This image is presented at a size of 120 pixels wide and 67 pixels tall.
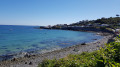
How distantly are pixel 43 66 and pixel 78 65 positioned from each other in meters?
3.21

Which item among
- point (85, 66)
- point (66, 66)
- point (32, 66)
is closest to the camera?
point (85, 66)

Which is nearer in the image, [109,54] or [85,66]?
[109,54]

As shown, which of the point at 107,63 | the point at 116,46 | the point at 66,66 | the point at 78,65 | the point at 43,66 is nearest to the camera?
the point at 107,63

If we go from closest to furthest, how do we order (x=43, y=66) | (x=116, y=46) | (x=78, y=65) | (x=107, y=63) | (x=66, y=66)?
1. (x=107, y=63)
2. (x=116, y=46)
3. (x=78, y=65)
4. (x=66, y=66)
5. (x=43, y=66)

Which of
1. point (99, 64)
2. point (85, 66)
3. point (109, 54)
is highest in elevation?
point (109, 54)

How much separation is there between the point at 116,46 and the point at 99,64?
0.99 meters

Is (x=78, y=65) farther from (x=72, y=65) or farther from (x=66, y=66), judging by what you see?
(x=66, y=66)

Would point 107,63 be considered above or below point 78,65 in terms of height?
above

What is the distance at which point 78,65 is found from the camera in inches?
162

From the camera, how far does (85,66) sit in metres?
3.78

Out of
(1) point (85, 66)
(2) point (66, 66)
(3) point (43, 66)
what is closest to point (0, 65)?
(3) point (43, 66)

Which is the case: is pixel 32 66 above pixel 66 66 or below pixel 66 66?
below

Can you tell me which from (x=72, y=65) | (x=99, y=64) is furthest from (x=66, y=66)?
(x=99, y=64)

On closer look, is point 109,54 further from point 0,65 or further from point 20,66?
point 0,65
